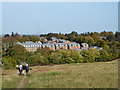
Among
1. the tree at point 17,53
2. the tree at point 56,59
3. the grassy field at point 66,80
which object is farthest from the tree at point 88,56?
the grassy field at point 66,80

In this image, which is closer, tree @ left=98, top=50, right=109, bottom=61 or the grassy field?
the grassy field

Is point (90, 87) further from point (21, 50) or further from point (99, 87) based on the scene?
point (21, 50)

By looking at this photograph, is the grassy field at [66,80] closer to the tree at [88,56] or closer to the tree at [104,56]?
the tree at [88,56]

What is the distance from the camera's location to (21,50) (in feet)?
206

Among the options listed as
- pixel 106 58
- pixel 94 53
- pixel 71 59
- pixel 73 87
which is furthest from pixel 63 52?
pixel 73 87

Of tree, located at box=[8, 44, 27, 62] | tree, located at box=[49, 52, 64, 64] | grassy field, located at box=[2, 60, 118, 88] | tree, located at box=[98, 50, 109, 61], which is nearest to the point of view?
grassy field, located at box=[2, 60, 118, 88]

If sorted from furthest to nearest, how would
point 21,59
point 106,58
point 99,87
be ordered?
1. point 106,58
2. point 21,59
3. point 99,87

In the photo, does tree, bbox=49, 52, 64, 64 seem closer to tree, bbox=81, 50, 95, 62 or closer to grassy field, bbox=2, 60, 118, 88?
tree, bbox=81, 50, 95, 62

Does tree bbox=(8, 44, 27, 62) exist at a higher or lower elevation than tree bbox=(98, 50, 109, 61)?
higher

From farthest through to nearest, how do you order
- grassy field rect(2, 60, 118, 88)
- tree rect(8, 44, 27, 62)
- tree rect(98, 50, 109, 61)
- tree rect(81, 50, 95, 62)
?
tree rect(98, 50, 109, 61), tree rect(81, 50, 95, 62), tree rect(8, 44, 27, 62), grassy field rect(2, 60, 118, 88)

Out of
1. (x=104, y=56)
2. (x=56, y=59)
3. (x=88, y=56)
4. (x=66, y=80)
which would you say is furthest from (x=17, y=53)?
(x=66, y=80)

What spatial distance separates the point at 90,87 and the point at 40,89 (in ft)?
9.80

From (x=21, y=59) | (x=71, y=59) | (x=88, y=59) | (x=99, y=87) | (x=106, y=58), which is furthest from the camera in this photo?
(x=106, y=58)

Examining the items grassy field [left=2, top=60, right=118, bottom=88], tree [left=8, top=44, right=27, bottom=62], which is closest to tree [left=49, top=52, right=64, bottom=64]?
tree [left=8, top=44, right=27, bottom=62]
